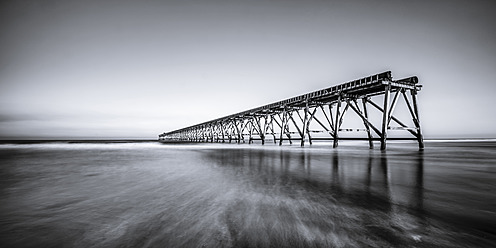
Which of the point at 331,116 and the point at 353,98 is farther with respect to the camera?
the point at 331,116

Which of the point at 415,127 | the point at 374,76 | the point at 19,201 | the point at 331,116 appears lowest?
the point at 19,201

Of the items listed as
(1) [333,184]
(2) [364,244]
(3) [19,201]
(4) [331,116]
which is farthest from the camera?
(4) [331,116]

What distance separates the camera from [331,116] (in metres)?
18.1

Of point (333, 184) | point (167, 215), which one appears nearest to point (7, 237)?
point (167, 215)

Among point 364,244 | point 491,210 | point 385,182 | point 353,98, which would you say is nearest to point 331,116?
point 353,98

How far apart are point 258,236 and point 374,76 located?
44.3 ft

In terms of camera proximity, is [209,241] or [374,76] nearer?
[209,241]

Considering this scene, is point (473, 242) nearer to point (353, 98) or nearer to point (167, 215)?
point (167, 215)

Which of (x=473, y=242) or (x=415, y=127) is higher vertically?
(x=415, y=127)

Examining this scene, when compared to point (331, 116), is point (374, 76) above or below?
above

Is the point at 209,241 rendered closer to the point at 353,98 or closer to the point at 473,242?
the point at 473,242

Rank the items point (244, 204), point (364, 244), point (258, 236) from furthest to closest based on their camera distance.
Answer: point (244, 204) → point (258, 236) → point (364, 244)

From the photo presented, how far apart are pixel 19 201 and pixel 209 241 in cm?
301

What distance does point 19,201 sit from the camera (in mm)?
2676
